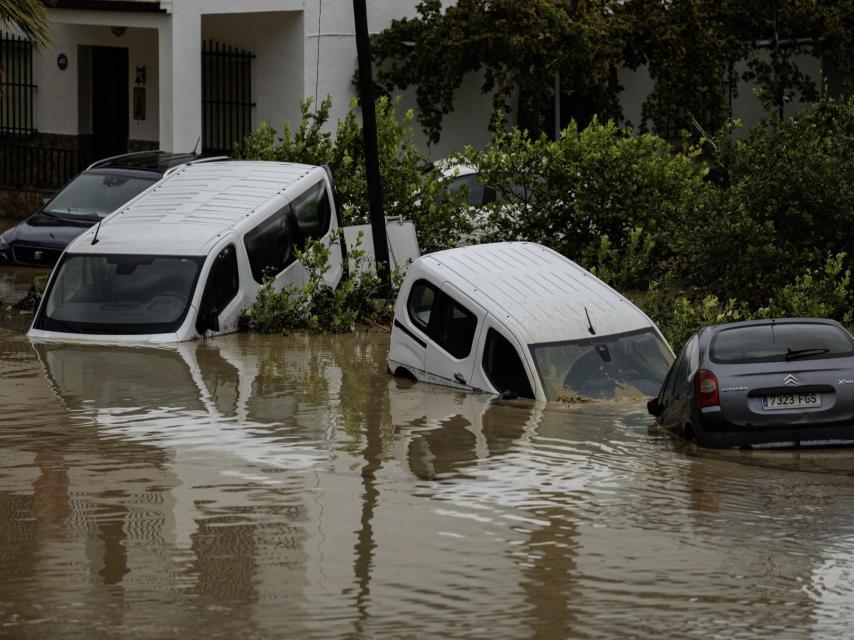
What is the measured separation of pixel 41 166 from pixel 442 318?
59.8 ft

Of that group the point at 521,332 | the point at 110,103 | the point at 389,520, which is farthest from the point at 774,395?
the point at 110,103

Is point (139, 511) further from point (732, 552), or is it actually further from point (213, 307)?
point (213, 307)

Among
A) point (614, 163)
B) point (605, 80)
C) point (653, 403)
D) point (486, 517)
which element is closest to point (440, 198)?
point (614, 163)

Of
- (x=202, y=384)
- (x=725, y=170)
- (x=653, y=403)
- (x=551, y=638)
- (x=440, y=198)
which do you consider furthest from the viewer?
(x=440, y=198)

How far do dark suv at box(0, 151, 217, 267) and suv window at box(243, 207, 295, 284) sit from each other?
15.1 feet

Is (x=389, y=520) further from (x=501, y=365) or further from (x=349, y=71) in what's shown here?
(x=349, y=71)

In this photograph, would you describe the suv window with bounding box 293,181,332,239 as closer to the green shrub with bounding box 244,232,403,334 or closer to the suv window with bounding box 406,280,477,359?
the green shrub with bounding box 244,232,403,334

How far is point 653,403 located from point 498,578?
15.4ft

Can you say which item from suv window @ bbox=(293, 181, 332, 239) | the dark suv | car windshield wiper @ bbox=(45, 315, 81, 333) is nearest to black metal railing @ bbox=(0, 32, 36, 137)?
the dark suv

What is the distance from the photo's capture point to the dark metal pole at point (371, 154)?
63.0 feet

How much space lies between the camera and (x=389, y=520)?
371 inches

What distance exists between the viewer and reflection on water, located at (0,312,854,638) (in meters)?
7.75

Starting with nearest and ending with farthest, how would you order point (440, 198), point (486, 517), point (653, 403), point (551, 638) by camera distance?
point (551, 638), point (486, 517), point (653, 403), point (440, 198)

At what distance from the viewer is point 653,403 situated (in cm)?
1273
